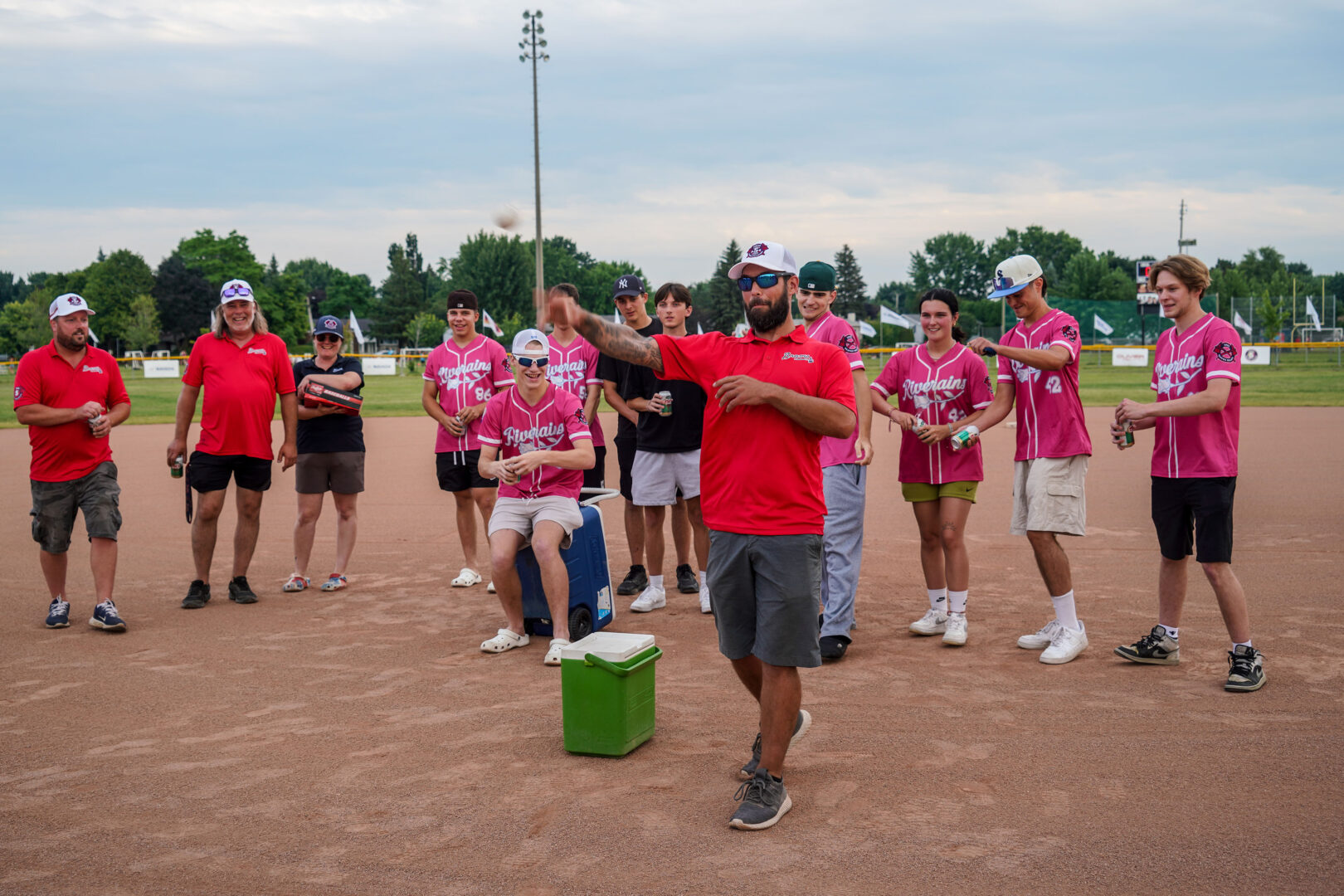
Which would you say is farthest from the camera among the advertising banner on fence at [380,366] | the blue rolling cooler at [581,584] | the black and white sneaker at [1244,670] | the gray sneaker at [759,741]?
the advertising banner on fence at [380,366]

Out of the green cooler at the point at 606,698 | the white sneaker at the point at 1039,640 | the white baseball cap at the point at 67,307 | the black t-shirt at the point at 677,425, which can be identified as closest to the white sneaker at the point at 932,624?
the white sneaker at the point at 1039,640

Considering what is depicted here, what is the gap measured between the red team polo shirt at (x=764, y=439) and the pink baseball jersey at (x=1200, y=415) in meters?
2.40

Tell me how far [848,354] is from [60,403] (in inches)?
214

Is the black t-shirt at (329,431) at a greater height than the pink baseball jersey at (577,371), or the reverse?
the pink baseball jersey at (577,371)

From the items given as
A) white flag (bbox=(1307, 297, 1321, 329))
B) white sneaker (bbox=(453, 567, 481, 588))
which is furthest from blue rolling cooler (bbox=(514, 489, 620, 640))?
white flag (bbox=(1307, 297, 1321, 329))

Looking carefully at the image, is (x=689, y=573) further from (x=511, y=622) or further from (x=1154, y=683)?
(x=1154, y=683)

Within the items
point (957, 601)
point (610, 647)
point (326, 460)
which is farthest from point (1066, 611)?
point (326, 460)

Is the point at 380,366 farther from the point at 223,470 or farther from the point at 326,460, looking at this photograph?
the point at 223,470

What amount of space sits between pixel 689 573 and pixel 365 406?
80.4 feet

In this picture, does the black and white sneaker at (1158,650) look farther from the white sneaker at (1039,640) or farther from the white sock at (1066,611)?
the white sneaker at (1039,640)

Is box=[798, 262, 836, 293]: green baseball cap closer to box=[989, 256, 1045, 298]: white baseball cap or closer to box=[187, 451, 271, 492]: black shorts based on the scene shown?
box=[989, 256, 1045, 298]: white baseball cap

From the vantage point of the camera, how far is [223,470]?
25.4 ft

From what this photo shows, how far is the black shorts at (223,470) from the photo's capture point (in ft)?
25.2

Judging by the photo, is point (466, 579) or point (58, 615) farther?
point (466, 579)
